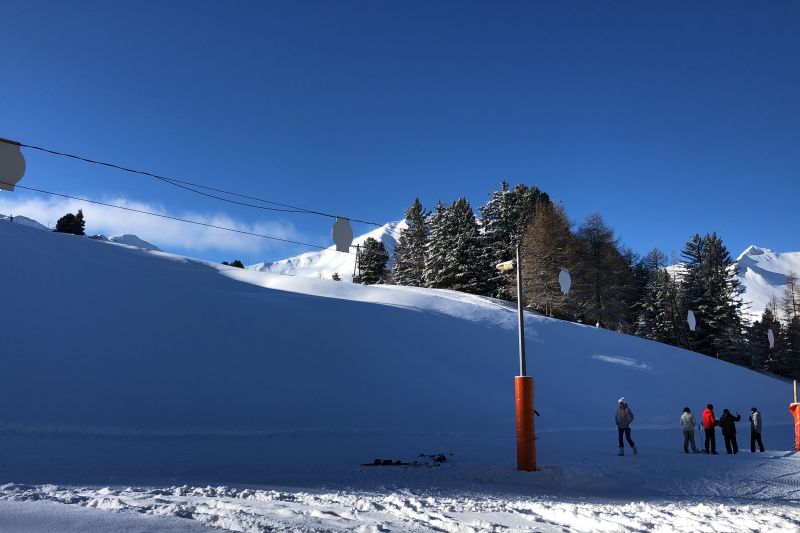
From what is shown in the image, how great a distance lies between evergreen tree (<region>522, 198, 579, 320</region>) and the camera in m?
45.1

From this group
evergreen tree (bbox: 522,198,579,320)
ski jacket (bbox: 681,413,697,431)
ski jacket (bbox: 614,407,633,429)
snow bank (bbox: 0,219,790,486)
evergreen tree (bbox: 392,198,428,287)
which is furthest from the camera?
evergreen tree (bbox: 392,198,428,287)

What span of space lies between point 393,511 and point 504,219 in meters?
48.6

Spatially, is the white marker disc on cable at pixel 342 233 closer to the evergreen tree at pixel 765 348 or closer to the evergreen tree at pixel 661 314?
the evergreen tree at pixel 661 314

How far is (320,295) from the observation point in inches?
1156

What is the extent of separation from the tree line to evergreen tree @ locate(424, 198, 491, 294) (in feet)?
0.32

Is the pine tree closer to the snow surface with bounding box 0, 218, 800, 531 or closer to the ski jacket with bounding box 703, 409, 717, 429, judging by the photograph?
the snow surface with bounding box 0, 218, 800, 531

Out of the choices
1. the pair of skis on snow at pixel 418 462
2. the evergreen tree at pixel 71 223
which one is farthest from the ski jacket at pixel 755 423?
the evergreen tree at pixel 71 223

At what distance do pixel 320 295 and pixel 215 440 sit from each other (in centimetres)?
1524

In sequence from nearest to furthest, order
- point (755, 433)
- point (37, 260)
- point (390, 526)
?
point (390, 526) < point (755, 433) < point (37, 260)

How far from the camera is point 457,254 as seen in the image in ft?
172

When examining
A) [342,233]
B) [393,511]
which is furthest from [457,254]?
[393,511]

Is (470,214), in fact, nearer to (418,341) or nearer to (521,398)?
(418,341)

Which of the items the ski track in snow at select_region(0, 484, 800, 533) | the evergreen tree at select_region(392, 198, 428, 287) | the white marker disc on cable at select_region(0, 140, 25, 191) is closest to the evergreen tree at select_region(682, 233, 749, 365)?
the evergreen tree at select_region(392, 198, 428, 287)

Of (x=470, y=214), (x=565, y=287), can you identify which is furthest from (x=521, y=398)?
(x=470, y=214)
